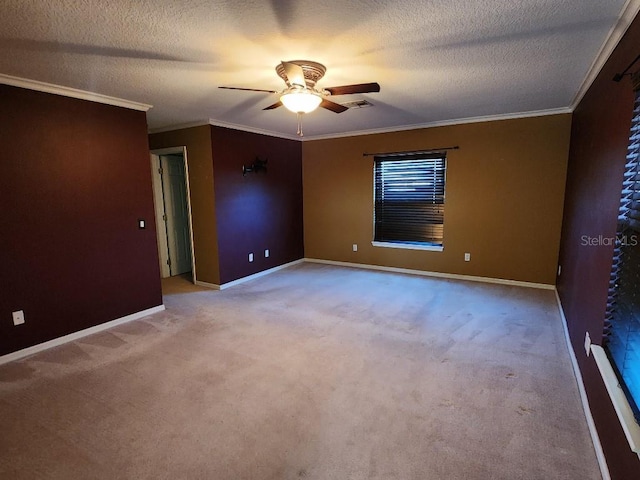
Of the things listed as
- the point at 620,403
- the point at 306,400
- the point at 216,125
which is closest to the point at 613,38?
the point at 620,403

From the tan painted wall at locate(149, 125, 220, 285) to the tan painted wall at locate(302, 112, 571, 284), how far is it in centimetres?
219

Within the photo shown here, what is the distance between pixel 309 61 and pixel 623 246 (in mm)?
2216

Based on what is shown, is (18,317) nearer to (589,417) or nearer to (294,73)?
(294,73)

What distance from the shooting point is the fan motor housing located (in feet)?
7.88

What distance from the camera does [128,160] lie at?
11.6 ft

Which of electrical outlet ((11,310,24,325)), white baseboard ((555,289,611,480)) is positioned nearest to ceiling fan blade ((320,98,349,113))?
white baseboard ((555,289,611,480))

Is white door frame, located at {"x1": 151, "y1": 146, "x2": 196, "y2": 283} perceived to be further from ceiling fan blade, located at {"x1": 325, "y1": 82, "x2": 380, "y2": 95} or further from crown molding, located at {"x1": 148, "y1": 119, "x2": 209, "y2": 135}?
ceiling fan blade, located at {"x1": 325, "y1": 82, "x2": 380, "y2": 95}

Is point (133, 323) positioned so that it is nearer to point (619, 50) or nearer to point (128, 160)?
point (128, 160)

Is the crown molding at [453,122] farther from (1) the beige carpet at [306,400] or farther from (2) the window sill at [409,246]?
(1) the beige carpet at [306,400]

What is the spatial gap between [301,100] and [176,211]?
3.96 m

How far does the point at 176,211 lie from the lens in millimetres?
5605

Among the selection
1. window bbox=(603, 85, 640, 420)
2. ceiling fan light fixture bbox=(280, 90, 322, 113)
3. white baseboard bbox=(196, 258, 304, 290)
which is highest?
ceiling fan light fixture bbox=(280, 90, 322, 113)

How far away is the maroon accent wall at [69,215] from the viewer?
278cm

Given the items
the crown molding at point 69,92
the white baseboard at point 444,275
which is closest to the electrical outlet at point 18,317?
the crown molding at point 69,92
